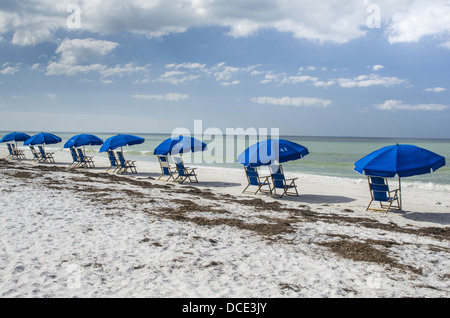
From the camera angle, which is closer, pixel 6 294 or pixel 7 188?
pixel 6 294

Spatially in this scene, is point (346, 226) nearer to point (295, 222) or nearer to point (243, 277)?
point (295, 222)

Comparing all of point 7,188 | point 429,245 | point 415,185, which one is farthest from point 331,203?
point 7,188

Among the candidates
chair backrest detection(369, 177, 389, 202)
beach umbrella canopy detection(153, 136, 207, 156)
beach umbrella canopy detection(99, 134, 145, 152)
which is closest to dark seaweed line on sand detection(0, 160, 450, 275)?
chair backrest detection(369, 177, 389, 202)

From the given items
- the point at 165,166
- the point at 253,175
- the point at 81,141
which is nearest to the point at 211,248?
the point at 253,175

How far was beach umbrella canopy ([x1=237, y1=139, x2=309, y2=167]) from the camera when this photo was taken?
10.1 m

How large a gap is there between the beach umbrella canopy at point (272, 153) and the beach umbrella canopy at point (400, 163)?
85.5 inches

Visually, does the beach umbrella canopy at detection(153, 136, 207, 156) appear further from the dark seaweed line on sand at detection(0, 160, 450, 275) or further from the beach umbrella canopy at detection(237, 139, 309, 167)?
the beach umbrella canopy at detection(237, 139, 309, 167)

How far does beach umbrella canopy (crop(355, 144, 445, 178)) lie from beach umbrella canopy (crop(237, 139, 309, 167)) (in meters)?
2.17

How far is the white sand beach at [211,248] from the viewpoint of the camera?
3.98 metres

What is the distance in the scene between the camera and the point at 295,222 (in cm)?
725

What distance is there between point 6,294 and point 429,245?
19.5 feet

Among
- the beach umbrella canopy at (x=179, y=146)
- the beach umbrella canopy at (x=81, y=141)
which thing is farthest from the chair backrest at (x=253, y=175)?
the beach umbrella canopy at (x=81, y=141)

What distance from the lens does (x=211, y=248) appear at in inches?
211

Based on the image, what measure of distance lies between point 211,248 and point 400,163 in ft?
16.0
